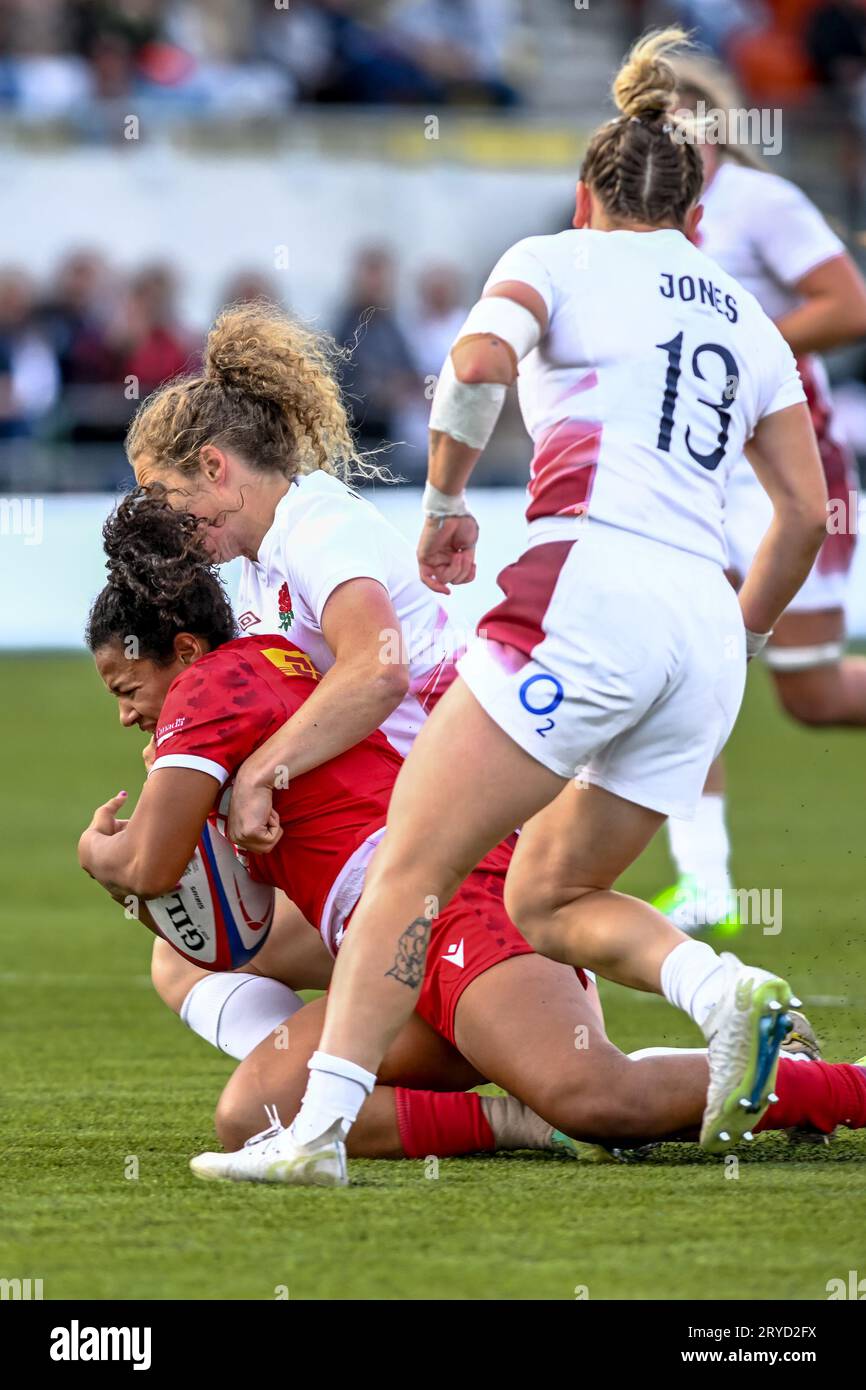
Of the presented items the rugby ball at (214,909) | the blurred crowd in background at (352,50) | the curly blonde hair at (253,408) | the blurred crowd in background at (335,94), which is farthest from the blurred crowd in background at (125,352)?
the rugby ball at (214,909)

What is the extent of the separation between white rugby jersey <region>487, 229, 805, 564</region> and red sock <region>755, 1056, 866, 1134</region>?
102cm

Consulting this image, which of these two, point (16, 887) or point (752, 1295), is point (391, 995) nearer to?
point (752, 1295)

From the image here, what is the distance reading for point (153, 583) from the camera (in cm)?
426

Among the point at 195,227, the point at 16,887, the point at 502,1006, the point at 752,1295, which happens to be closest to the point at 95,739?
the point at 16,887

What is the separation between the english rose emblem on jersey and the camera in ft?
14.6

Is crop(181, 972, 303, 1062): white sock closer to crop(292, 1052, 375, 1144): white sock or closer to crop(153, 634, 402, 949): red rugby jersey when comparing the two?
crop(153, 634, 402, 949): red rugby jersey

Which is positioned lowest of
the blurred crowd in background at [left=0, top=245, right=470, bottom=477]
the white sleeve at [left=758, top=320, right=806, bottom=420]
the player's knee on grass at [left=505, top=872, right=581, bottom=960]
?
the player's knee on grass at [left=505, top=872, right=581, bottom=960]

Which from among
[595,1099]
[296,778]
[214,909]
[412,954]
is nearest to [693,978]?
[595,1099]

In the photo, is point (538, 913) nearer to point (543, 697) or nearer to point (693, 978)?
point (693, 978)

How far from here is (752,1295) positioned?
10.1 feet

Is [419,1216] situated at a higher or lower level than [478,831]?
lower

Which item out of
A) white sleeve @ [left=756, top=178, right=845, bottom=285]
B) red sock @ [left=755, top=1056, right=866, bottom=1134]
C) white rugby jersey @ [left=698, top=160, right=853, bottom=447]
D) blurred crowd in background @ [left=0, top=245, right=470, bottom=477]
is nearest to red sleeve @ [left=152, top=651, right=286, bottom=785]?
red sock @ [left=755, top=1056, right=866, bottom=1134]
